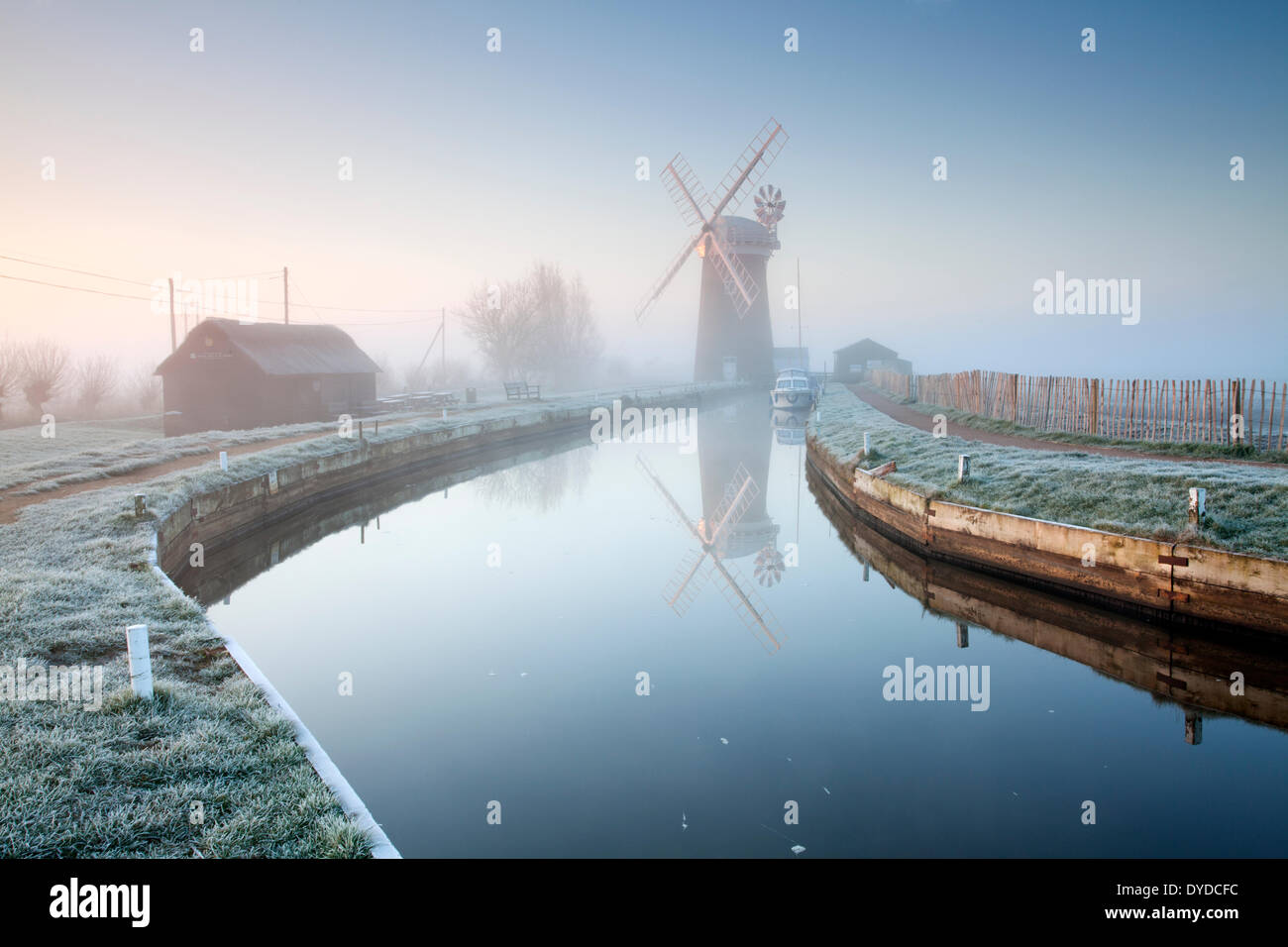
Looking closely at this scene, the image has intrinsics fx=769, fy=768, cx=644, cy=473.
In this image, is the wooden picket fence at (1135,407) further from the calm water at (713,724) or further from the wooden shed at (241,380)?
the wooden shed at (241,380)

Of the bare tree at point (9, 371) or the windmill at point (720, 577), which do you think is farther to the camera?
the bare tree at point (9, 371)

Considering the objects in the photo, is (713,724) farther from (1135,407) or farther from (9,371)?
(9,371)

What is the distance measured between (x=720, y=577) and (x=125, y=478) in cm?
1281

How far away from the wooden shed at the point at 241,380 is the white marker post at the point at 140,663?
27.1 m

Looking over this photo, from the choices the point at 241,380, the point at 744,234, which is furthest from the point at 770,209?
the point at 241,380

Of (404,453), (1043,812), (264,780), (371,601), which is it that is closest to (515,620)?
(371,601)

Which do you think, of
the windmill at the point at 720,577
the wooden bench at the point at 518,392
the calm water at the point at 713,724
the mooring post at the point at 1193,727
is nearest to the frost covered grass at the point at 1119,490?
the calm water at the point at 713,724

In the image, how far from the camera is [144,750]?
16.2ft

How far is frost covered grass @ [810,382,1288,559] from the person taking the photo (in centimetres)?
952

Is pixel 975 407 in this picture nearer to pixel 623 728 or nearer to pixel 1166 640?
pixel 1166 640

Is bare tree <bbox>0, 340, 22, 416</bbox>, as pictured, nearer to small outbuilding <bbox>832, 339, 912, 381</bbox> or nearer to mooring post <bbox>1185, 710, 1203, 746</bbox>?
mooring post <bbox>1185, 710, 1203, 746</bbox>

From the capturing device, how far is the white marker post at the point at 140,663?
545cm

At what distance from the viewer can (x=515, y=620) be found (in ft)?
33.9
